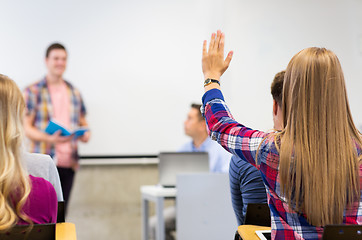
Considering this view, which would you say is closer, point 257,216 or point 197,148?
point 257,216

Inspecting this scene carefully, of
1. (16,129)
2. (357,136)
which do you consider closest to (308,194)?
(357,136)

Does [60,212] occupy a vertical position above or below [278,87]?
below

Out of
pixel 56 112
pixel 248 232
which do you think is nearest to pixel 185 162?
pixel 56 112

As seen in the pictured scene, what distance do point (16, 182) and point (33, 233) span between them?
194 millimetres

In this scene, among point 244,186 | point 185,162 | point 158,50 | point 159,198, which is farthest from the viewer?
point 158,50

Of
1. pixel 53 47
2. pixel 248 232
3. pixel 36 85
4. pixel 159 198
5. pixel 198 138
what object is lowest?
pixel 159 198

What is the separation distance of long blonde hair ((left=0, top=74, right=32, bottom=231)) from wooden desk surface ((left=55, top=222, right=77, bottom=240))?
10 cm

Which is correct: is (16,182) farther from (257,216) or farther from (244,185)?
(244,185)

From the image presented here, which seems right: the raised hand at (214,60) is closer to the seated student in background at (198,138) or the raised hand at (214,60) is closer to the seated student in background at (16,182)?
the seated student in background at (16,182)

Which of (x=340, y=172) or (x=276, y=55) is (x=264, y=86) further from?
(x=340, y=172)

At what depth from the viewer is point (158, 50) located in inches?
215

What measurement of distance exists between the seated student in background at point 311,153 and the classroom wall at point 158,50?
4084mm

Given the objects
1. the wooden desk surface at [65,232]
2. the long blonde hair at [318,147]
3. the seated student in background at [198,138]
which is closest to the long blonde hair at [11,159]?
the wooden desk surface at [65,232]

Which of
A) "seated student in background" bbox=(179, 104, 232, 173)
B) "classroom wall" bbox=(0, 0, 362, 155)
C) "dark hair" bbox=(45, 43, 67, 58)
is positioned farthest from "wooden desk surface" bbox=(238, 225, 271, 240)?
"dark hair" bbox=(45, 43, 67, 58)
